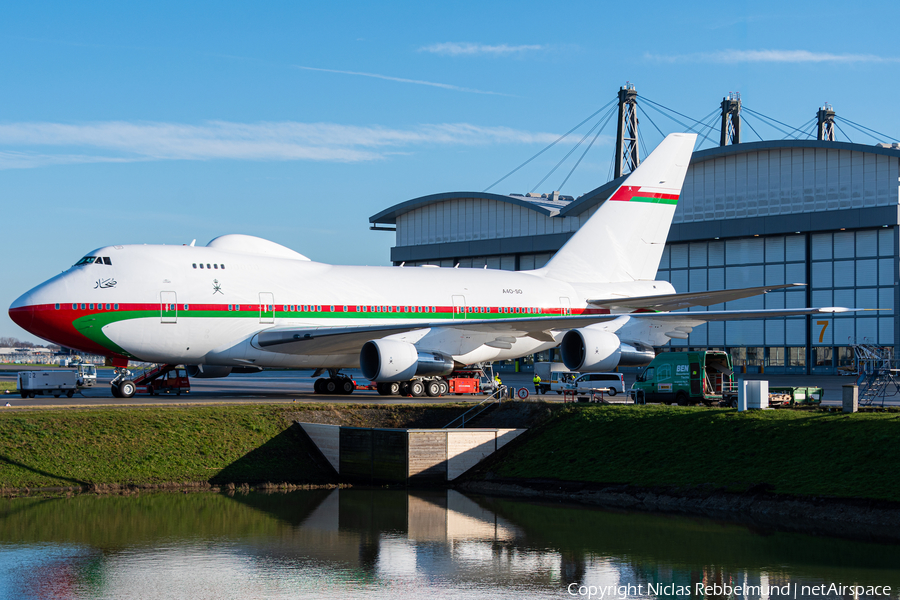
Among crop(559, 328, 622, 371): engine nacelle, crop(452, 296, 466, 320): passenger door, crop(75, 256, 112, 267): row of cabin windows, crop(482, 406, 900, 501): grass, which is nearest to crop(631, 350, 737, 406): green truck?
crop(559, 328, 622, 371): engine nacelle

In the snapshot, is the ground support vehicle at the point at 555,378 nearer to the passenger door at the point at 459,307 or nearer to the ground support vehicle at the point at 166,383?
the passenger door at the point at 459,307

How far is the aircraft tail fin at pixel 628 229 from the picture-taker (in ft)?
137

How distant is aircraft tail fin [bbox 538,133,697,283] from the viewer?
41906 mm

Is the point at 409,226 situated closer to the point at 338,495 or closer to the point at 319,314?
the point at 319,314

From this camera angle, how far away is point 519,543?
17.4 metres

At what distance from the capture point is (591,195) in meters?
65.4

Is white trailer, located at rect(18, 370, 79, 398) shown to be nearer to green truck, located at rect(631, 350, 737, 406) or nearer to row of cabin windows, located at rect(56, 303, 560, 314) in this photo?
row of cabin windows, located at rect(56, 303, 560, 314)

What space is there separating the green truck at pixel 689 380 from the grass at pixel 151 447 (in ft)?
39.5

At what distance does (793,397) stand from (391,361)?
43.0 feet

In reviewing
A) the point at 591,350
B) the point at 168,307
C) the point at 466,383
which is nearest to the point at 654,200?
the point at 466,383

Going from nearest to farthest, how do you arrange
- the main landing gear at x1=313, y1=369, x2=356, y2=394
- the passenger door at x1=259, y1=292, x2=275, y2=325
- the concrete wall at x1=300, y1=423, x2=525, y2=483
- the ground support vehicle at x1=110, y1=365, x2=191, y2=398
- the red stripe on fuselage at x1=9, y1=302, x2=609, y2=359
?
the concrete wall at x1=300, y1=423, x2=525, y2=483
the red stripe on fuselage at x1=9, y1=302, x2=609, y2=359
the passenger door at x1=259, y1=292, x2=275, y2=325
the ground support vehicle at x1=110, y1=365, x2=191, y2=398
the main landing gear at x1=313, y1=369, x2=356, y2=394

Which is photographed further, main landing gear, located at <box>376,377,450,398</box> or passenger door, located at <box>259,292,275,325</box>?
main landing gear, located at <box>376,377,450,398</box>

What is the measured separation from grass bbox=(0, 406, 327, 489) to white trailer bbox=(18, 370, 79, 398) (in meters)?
11.7

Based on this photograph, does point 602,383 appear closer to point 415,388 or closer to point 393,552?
point 415,388
